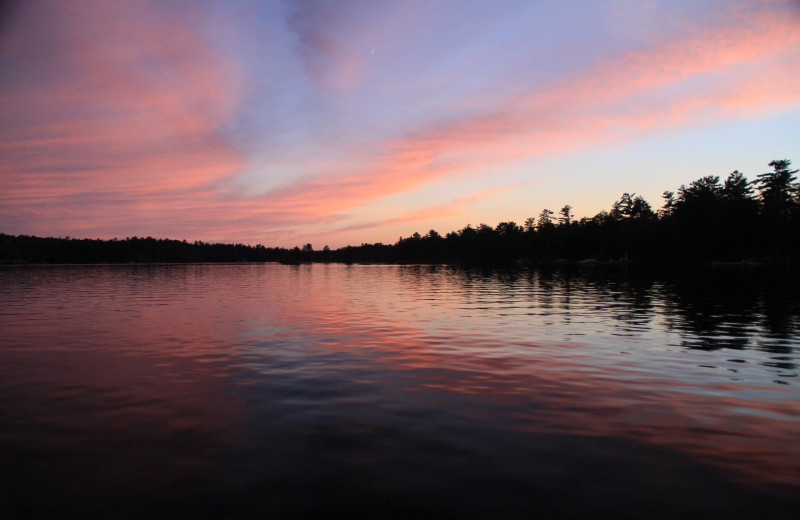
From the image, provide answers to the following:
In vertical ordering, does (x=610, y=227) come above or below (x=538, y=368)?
above

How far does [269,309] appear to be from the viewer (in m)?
33.5

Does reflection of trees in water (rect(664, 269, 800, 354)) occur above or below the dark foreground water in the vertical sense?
below

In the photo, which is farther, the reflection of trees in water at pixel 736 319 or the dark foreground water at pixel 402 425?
the reflection of trees in water at pixel 736 319

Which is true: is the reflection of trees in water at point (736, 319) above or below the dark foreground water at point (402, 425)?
below

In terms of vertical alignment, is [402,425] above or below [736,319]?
above

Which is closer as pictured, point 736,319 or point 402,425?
point 402,425

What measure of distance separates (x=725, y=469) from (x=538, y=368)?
7256mm

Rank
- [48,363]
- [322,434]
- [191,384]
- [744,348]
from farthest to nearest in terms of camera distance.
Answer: [744,348] → [48,363] → [191,384] → [322,434]

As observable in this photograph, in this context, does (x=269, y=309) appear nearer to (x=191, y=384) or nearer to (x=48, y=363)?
(x=48, y=363)

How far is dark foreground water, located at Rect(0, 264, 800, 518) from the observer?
6574mm

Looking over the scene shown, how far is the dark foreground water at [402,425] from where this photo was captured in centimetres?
657

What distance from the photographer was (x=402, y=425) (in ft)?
31.5

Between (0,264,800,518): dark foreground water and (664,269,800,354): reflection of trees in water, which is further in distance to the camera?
(664,269,800,354): reflection of trees in water

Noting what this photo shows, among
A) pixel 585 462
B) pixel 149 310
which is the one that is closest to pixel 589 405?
pixel 585 462
